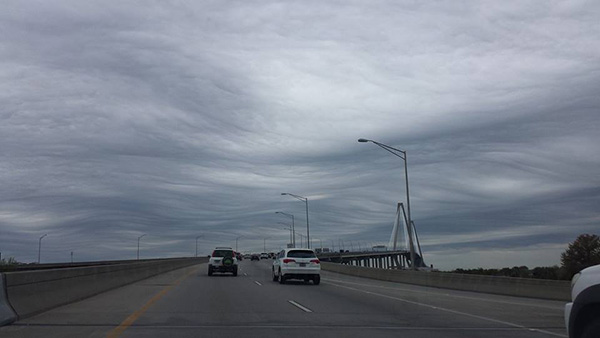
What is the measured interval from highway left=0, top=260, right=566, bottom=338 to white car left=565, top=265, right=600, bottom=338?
6.68 m

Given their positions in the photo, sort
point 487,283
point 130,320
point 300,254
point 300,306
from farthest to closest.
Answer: point 300,254, point 487,283, point 300,306, point 130,320

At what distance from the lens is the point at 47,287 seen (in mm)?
16953

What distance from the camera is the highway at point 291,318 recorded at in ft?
42.3

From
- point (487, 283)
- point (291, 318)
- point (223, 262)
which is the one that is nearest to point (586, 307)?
point (291, 318)

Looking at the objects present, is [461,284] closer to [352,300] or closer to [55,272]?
[352,300]

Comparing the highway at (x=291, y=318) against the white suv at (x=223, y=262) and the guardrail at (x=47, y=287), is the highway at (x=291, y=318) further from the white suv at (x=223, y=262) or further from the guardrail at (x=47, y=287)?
the white suv at (x=223, y=262)

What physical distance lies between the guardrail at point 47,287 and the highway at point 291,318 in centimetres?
34

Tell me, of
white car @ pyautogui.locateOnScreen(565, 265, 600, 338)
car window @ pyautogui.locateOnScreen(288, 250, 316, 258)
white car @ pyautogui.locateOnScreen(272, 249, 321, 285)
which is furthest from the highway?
car window @ pyautogui.locateOnScreen(288, 250, 316, 258)

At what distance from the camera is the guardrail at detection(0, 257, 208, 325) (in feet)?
45.1

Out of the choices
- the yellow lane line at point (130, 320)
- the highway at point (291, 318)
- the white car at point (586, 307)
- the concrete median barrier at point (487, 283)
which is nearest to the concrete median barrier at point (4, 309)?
the highway at point (291, 318)

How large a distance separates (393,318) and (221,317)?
4.42 meters

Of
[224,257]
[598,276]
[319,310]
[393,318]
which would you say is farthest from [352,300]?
[224,257]

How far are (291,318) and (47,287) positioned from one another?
6.86 m

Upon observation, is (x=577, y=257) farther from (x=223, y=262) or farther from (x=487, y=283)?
(x=223, y=262)
